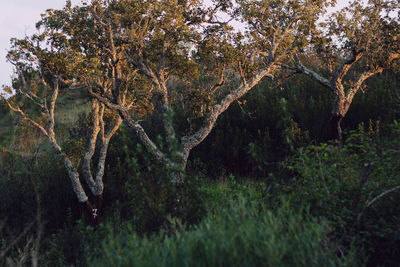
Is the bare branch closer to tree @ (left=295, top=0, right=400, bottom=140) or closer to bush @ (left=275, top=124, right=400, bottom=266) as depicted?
tree @ (left=295, top=0, right=400, bottom=140)

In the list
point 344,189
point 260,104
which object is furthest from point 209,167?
point 344,189

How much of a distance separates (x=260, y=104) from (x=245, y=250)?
1032 cm

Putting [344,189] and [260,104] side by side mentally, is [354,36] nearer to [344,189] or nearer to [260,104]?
[260,104]

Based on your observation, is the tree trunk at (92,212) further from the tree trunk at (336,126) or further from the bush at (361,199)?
the tree trunk at (336,126)

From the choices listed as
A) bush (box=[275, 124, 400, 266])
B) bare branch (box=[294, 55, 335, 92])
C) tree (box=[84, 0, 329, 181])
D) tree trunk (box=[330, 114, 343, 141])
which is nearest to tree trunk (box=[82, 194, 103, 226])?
tree (box=[84, 0, 329, 181])

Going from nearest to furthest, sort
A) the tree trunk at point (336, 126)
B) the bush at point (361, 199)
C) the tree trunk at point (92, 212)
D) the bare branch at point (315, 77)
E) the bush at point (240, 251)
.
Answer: the bush at point (240, 251), the bush at point (361, 199), the tree trunk at point (92, 212), the tree trunk at point (336, 126), the bare branch at point (315, 77)

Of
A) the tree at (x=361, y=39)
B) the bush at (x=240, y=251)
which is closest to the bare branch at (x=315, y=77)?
the tree at (x=361, y=39)

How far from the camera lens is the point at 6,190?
416 inches

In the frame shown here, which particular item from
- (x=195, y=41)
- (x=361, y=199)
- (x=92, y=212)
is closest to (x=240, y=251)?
(x=361, y=199)

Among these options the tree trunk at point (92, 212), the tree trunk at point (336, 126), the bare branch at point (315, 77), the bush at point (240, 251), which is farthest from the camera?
the bare branch at point (315, 77)

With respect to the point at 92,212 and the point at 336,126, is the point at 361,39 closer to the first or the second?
the point at 336,126

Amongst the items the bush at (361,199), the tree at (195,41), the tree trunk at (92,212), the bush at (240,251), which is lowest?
the bush at (361,199)

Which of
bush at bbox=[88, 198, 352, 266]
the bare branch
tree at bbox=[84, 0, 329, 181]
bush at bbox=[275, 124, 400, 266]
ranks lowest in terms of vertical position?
bush at bbox=[275, 124, 400, 266]

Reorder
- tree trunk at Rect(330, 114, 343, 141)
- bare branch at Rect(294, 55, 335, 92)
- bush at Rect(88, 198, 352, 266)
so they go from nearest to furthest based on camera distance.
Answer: bush at Rect(88, 198, 352, 266)
tree trunk at Rect(330, 114, 343, 141)
bare branch at Rect(294, 55, 335, 92)
